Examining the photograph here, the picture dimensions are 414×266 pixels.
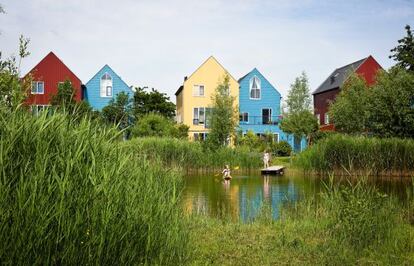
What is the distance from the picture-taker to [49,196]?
4848 mm

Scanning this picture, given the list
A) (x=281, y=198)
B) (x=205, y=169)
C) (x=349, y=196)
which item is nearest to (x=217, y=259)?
(x=349, y=196)

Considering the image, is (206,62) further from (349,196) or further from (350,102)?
(349,196)

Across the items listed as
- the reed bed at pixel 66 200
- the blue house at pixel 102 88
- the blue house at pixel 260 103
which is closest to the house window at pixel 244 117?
the blue house at pixel 260 103

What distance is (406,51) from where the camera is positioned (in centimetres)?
4172

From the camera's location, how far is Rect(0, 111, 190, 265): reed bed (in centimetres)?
468

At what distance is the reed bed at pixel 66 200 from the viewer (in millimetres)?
4676

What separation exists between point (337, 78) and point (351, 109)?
1927cm

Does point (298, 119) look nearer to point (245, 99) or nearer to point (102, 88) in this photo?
point (245, 99)

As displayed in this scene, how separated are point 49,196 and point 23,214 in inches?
11.6

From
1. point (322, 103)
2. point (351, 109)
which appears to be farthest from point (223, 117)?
point (322, 103)

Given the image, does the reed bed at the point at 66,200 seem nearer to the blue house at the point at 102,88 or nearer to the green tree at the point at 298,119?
the green tree at the point at 298,119

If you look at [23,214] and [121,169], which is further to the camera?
[121,169]

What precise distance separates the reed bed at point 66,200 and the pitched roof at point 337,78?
51.9m

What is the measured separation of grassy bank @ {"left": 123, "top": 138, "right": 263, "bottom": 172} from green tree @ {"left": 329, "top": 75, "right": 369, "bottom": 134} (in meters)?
11.9
